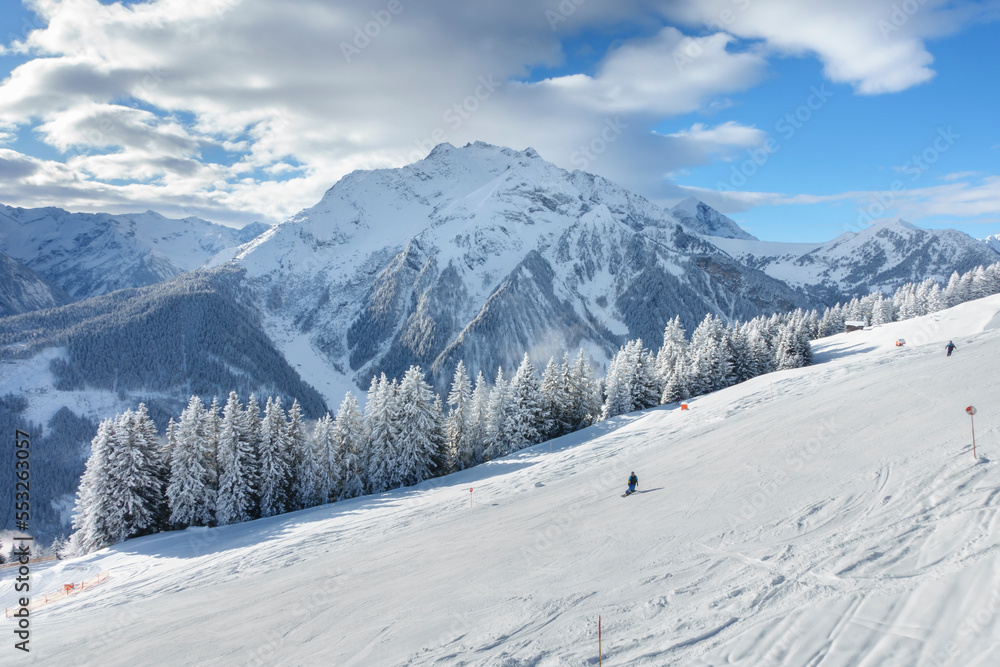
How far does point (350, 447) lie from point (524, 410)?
14620 millimetres

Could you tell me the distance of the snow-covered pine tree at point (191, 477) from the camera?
30.7 m

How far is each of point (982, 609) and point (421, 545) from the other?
16.2m

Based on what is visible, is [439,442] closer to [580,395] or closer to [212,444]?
[580,395]

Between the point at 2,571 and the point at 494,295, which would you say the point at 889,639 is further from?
the point at 494,295

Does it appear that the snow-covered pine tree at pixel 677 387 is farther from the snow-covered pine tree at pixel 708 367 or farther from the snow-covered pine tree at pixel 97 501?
the snow-covered pine tree at pixel 97 501

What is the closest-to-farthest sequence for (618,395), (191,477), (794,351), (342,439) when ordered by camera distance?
(191,477) < (342,439) < (618,395) < (794,351)

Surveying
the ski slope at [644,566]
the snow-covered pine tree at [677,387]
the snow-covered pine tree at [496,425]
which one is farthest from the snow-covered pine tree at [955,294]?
the snow-covered pine tree at [496,425]

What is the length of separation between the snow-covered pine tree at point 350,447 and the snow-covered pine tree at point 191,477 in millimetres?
8501

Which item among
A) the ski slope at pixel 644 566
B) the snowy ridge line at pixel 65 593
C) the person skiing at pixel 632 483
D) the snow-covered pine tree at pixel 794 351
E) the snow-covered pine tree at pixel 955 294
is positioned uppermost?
the snow-covered pine tree at pixel 955 294

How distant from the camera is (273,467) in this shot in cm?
3288

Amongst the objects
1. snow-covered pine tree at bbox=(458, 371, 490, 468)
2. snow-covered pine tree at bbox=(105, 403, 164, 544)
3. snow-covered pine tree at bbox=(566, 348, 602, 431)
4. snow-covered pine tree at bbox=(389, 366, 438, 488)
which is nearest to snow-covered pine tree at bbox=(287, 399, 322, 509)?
snow-covered pine tree at bbox=(389, 366, 438, 488)

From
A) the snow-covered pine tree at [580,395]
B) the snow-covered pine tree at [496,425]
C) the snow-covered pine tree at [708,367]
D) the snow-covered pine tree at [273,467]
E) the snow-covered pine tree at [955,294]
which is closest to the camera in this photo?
the snow-covered pine tree at [273,467]

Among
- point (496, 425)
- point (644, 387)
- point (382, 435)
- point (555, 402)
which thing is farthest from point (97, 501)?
point (644, 387)

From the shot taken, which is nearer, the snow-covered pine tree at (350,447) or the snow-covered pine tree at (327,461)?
the snow-covered pine tree at (327,461)
